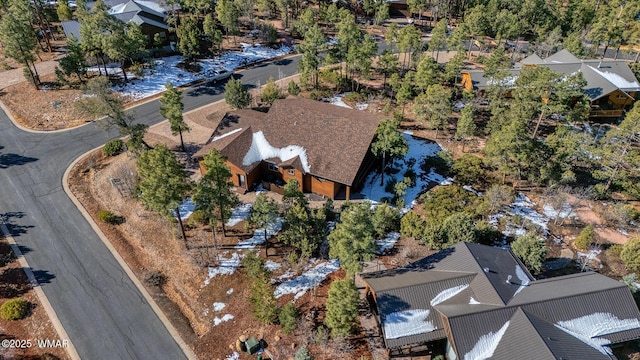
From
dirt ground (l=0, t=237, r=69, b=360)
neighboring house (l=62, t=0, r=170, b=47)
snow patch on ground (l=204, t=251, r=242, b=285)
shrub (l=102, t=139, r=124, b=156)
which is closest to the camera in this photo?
dirt ground (l=0, t=237, r=69, b=360)

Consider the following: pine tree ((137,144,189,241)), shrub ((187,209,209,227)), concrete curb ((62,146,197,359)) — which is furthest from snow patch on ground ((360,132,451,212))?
concrete curb ((62,146,197,359))

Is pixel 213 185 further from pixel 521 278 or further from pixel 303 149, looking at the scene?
pixel 521 278

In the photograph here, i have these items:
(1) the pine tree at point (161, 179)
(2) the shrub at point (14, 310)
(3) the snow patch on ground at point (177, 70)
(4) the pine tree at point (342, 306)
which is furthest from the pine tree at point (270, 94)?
(2) the shrub at point (14, 310)

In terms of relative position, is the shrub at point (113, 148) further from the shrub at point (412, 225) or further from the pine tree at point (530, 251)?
the pine tree at point (530, 251)

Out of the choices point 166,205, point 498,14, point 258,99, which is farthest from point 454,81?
point 166,205

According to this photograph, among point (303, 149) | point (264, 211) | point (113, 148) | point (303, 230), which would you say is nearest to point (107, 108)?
point (113, 148)

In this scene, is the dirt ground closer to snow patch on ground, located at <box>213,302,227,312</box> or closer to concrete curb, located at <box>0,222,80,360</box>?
concrete curb, located at <box>0,222,80,360</box>

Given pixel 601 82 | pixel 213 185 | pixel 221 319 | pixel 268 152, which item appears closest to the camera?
pixel 221 319
